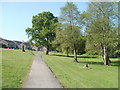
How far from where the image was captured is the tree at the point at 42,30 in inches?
1699

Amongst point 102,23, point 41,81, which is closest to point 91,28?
point 102,23

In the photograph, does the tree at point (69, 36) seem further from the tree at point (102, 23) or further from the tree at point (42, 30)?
the tree at point (42, 30)

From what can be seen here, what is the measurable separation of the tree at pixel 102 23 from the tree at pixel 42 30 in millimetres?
22486

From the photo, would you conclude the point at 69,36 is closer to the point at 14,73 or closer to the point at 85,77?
the point at 85,77

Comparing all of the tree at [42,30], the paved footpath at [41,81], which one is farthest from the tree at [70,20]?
the tree at [42,30]

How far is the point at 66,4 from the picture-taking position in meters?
24.1

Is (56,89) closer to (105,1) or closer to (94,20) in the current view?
(94,20)

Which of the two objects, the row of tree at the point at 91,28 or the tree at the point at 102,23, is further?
the row of tree at the point at 91,28

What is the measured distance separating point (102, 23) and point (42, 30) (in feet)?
84.5

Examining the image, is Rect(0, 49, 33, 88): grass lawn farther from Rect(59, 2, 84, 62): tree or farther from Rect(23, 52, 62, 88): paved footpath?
Rect(59, 2, 84, 62): tree

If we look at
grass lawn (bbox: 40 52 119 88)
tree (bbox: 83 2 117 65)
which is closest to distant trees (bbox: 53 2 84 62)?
tree (bbox: 83 2 117 65)

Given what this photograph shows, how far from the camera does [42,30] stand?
42.8 m

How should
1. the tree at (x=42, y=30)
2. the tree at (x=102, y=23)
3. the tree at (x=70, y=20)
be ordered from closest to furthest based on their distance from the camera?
the tree at (x=102, y=23) < the tree at (x=70, y=20) < the tree at (x=42, y=30)

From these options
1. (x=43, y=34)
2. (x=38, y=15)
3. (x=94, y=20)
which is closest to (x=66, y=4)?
(x=94, y=20)
